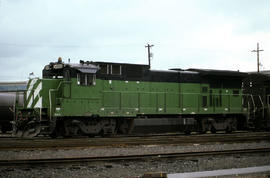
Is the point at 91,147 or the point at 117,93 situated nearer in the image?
the point at 91,147

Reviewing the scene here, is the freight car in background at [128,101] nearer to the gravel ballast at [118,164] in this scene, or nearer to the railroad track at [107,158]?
the gravel ballast at [118,164]

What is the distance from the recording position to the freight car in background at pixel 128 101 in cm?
1449

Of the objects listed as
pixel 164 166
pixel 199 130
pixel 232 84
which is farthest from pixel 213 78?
pixel 164 166

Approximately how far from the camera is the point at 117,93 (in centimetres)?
1589

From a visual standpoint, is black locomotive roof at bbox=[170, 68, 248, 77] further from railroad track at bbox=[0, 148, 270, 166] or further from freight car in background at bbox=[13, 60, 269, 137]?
railroad track at bbox=[0, 148, 270, 166]

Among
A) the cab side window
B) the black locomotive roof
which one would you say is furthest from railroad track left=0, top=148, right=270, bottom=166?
the black locomotive roof

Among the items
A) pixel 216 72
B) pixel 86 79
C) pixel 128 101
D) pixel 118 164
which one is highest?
pixel 216 72

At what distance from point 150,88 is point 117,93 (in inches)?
72.3

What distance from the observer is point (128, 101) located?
16141 mm

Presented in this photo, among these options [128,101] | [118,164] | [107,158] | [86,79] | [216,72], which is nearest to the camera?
[118,164]

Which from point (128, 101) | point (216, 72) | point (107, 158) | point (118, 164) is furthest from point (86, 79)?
point (118, 164)

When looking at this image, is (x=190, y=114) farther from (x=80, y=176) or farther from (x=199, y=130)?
(x=80, y=176)

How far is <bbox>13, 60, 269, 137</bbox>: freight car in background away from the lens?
1449 cm

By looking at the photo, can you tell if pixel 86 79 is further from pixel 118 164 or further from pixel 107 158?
pixel 118 164
